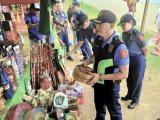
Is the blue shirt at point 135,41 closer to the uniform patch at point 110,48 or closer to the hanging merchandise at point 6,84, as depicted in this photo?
the uniform patch at point 110,48

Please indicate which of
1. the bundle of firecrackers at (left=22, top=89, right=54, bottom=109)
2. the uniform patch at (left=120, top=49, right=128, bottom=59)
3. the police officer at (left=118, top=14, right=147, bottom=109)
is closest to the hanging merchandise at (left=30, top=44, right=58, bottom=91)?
the bundle of firecrackers at (left=22, top=89, right=54, bottom=109)

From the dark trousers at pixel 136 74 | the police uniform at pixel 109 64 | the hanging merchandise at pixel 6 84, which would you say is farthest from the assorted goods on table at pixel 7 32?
the dark trousers at pixel 136 74

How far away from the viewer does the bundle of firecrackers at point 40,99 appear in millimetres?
3908

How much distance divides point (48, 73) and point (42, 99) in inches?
25.0

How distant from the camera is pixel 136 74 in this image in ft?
14.9

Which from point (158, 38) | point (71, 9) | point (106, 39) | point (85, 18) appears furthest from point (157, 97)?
point (71, 9)

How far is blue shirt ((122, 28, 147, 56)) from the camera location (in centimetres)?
419

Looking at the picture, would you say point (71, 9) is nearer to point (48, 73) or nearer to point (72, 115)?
point (48, 73)

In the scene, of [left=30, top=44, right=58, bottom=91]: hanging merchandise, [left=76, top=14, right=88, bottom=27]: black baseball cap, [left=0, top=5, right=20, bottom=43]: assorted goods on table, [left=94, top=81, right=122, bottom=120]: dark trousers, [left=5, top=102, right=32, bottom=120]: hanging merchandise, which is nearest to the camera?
[left=5, top=102, right=32, bottom=120]: hanging merchandise

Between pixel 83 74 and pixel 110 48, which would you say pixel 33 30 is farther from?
pixel 110 48

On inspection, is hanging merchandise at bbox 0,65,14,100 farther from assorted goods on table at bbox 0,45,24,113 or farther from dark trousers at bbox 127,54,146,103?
dark trousers at bbox 127,54,146,103

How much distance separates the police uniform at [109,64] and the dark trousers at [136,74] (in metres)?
1.08

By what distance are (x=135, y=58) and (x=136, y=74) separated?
0.35m

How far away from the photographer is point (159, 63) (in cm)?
704
